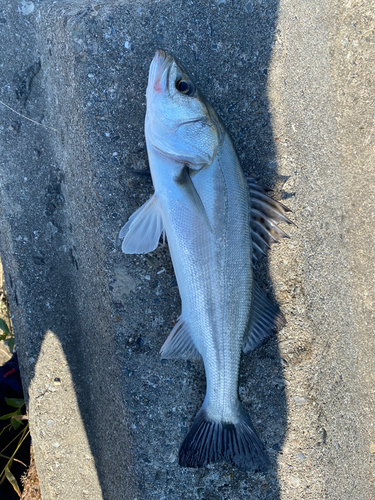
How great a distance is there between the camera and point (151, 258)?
2168 millimetres

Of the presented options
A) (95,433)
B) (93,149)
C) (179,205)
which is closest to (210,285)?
(179,205)

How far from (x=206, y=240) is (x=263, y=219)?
41cm

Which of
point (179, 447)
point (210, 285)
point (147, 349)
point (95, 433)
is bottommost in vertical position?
point (95, 433)

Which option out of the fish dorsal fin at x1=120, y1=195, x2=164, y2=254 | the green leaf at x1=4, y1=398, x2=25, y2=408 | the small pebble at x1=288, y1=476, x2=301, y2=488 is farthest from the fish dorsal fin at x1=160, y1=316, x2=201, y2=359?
the green leaf at x1=4, y1=398, x2=25, y2=408

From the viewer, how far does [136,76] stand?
7.00ft

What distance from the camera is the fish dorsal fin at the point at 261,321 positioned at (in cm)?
201

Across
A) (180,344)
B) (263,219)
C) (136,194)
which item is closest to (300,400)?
(180,344)

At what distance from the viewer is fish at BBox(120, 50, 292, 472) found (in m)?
1.87

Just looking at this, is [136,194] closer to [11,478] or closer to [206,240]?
[206,240]

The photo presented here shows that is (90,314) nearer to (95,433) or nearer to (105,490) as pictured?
(95,433)

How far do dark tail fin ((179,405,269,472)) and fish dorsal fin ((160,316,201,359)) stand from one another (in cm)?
33

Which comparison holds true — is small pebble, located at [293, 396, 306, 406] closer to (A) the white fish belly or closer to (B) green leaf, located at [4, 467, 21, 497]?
(A) the white fish belly

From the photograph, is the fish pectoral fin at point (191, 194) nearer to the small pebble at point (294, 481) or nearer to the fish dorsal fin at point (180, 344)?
the fish dorsal fin at point (180, 344)

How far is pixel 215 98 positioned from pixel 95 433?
7.92ft
